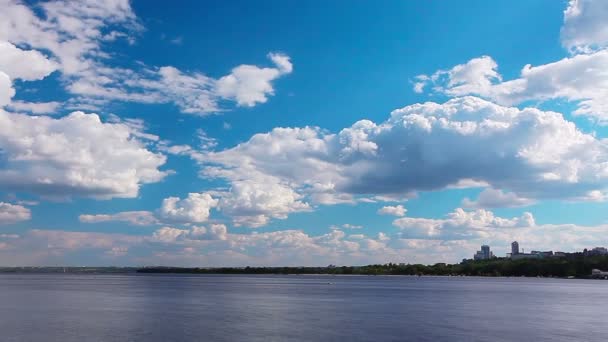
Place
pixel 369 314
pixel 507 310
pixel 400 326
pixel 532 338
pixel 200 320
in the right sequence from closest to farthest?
pixel 532 338
pixel 400 326
pixel 200 320
pixel 369 314
pixel 507 310

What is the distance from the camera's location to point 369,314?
8569cm

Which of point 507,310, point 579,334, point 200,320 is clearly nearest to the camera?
point 579,334

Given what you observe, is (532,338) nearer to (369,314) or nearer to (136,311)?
(369,314)

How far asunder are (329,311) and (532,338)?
36.6 metres

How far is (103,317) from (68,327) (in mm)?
11760

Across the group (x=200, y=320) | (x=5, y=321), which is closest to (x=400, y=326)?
(x=200, y=320)

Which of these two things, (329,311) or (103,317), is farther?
(329,311)

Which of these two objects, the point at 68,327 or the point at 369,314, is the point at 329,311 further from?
the point at 68,327

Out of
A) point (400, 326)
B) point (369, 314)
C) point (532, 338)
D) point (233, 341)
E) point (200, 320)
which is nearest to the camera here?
point (233, 341)

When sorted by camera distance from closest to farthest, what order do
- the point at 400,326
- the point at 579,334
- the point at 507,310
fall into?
the point at 579,334, the point at 400,326, the point at 507,310

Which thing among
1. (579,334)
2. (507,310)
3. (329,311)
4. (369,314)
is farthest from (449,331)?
(507,310)

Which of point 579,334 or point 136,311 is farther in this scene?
point 136,311

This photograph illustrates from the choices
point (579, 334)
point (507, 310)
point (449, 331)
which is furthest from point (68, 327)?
point (507, 310)

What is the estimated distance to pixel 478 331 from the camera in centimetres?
6481
